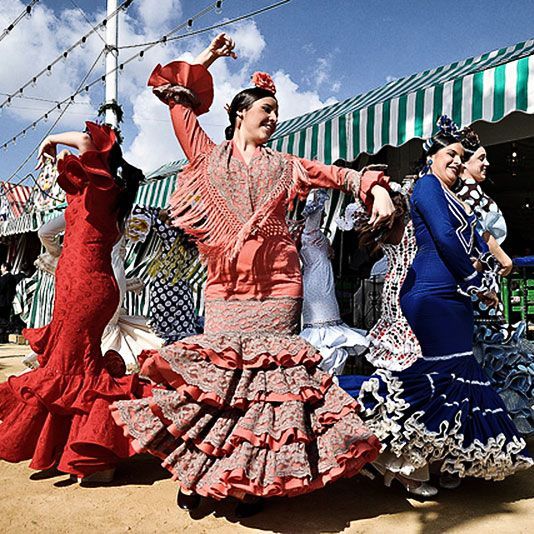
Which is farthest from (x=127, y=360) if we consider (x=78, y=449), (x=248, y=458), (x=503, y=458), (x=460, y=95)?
(x=460, y=95)

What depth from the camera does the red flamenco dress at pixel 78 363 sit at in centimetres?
246

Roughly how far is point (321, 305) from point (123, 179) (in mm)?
2081

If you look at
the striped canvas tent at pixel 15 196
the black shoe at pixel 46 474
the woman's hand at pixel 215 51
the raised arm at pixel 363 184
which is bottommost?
the black shoe at pixel 46 474

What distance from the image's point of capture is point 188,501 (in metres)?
2.17

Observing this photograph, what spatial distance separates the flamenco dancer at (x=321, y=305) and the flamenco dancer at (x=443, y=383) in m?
1.67

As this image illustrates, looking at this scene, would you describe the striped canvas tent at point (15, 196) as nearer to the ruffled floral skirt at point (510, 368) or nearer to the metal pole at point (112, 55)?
the metal pole at point (112, 55)

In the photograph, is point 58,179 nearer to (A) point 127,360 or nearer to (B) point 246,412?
(B) point 246,412

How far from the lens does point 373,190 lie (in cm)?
215

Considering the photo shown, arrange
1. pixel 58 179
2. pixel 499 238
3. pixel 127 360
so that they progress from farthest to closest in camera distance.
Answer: pixel 127 360
pixel 499 238
pixel 58 179

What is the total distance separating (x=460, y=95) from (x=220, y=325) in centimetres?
313

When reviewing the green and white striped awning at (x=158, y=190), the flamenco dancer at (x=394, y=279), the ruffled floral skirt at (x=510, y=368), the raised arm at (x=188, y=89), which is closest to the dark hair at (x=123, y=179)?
the raised arm at (x=188, y=89)

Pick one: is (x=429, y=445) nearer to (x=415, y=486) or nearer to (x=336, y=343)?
(x=415, y=486)

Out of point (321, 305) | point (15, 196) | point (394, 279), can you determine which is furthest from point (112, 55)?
A: point (394, 279)

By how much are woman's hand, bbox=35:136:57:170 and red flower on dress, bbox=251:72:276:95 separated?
1.07 meters
